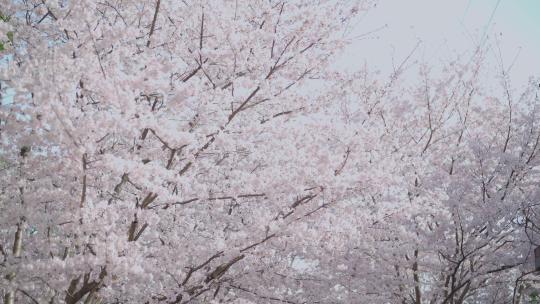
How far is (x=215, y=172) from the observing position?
7984mm

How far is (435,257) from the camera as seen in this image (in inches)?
338

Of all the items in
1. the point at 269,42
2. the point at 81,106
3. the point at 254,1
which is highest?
the point at 254,1

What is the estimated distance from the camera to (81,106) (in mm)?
4863

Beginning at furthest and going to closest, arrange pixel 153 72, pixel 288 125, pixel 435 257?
pixel 435 257
pixel 288 125
pixel 153 72

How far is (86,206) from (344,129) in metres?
3.31

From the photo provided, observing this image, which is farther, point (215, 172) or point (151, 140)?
point (215, 172)

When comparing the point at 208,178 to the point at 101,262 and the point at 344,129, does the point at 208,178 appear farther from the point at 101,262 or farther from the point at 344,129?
the point at 101,262

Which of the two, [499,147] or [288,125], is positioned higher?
[499,147]

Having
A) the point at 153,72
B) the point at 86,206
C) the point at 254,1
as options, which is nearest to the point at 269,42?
the point at 254,1

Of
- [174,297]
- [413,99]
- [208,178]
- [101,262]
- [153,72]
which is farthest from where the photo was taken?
[413,99]

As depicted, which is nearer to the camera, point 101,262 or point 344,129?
point 101,262

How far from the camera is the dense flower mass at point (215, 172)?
4.45 meters

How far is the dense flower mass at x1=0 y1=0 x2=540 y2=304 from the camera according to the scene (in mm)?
4449

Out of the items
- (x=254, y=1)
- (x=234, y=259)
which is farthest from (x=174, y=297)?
(x=254, y=1)
